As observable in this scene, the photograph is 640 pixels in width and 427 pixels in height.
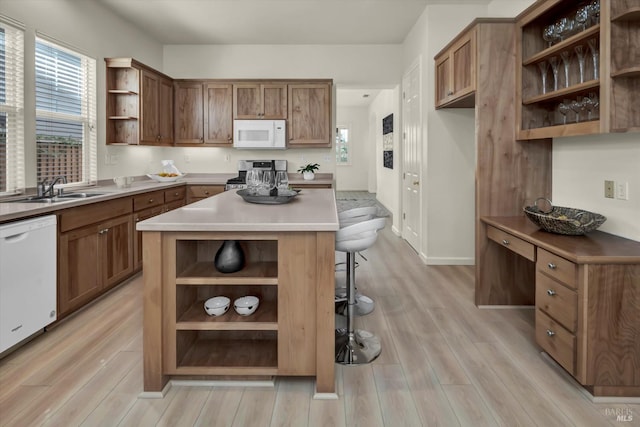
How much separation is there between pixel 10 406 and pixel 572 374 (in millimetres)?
2645

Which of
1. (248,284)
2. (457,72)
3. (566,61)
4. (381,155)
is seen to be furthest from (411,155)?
(381,155)

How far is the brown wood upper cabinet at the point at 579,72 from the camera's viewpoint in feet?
6.67

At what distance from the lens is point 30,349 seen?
250cm

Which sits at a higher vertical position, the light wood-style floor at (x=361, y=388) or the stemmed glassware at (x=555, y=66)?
the stemmed glassware at (x=555, y=66)

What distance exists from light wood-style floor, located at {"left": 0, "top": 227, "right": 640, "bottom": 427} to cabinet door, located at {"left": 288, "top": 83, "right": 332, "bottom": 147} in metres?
3.26

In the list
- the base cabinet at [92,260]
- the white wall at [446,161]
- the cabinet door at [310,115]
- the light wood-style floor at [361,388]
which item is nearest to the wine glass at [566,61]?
the light wood-style floor at [361,388]

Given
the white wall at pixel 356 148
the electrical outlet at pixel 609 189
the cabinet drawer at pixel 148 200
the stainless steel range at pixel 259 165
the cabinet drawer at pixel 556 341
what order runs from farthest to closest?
the white wall at pixel 356 148, the stainless steel range at pixel 259 165, the cabinet drawer at pixel 148 200, the electrical outlet at pixel 609 189, the cabinet drawer at pixel 556 341

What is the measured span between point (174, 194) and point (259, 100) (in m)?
1.71

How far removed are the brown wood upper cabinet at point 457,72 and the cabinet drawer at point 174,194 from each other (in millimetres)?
3147

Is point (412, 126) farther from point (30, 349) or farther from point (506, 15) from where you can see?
point (30, 349)

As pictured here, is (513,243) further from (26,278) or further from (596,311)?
(26,278)

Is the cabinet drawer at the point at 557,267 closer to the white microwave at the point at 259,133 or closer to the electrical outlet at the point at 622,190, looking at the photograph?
the electrical outlet at the point at 622,190

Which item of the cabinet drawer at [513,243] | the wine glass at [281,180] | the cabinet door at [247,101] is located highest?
the cabinet door at [247,101]

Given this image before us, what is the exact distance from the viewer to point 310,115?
5.66m
